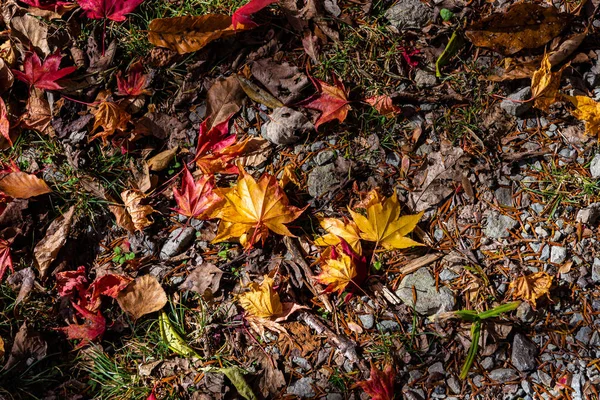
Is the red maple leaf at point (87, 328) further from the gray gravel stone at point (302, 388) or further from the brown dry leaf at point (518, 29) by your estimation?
the brown dry leaf at point (518, 29)

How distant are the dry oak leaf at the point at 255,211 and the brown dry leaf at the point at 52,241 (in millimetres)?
735

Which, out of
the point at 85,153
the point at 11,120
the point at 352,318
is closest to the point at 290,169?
the point at 352,318

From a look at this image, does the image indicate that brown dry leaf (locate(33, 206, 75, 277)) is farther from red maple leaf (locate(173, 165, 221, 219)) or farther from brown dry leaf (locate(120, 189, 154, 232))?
red maple leaf (locate(173, 165, 221, 219))

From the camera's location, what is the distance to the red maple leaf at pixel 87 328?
2.34m

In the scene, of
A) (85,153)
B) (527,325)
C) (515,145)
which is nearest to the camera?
(527,325)

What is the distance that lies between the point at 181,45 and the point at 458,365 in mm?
1875

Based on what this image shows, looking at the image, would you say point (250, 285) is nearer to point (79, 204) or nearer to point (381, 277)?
point (381, 277)

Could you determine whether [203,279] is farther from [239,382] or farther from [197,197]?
[239,382]

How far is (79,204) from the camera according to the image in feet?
8.17

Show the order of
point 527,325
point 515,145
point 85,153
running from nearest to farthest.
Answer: point 527,325
point 515,145
point 85,153

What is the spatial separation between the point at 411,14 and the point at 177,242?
151 cm

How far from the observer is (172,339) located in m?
2.36

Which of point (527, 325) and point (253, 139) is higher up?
point (253, 139)

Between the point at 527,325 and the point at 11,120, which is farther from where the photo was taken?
the point at 11,120
